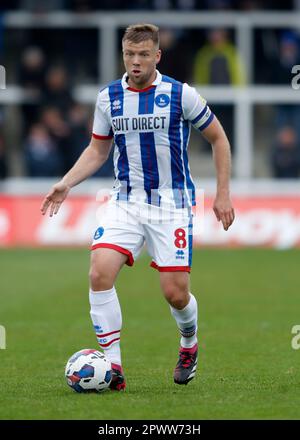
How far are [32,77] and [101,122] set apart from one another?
562 inches

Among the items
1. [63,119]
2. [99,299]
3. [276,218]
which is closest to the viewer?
[99,299]

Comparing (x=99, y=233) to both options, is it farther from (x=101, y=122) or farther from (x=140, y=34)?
(x=140, y=34)

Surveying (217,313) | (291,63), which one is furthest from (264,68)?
(217,313)

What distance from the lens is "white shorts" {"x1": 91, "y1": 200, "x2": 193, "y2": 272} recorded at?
7.77 meters

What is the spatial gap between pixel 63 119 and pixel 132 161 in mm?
14438

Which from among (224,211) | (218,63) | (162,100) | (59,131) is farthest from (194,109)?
(218,63)

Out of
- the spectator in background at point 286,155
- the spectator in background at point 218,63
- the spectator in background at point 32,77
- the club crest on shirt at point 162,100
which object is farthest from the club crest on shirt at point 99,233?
the spectator in background at point 286,155

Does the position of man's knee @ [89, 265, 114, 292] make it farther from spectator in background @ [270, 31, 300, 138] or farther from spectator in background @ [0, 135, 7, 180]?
spectator in background @ [270, 31, 300, 138]

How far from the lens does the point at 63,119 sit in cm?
2212

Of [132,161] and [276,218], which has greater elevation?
[132,161]

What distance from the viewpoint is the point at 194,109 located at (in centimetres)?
780

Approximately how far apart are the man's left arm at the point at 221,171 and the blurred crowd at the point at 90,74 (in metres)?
13.9

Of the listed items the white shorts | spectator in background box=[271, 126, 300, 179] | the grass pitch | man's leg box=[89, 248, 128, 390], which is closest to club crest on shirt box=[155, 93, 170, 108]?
the white shorts
